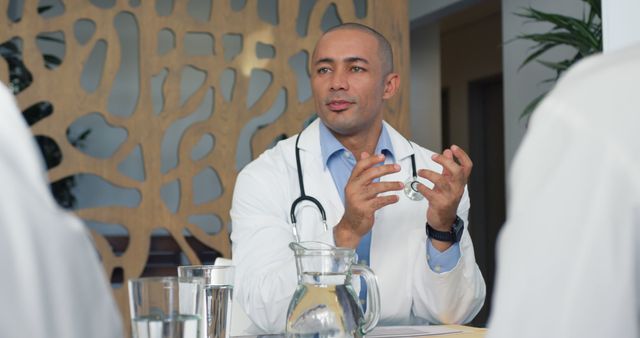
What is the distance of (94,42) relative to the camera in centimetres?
410

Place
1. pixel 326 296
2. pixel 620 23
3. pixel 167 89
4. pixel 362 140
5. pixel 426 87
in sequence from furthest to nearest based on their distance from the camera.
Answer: pixel 426 87, pixel 167 89, pixel 362 140, pixel 620 23, pixel 326 296

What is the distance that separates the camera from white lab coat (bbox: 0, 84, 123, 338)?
1.79 ft

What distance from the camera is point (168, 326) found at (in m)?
1.11

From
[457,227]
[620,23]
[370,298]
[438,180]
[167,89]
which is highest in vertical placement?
[167,89]

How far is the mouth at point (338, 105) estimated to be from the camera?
241cm

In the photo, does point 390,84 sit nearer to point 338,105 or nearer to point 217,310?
point 338,105

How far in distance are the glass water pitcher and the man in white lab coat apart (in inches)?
21.8

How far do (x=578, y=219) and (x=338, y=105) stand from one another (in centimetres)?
185

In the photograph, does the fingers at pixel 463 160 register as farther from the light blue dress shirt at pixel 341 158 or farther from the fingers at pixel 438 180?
the light blue dress shirt at pixel 341 158

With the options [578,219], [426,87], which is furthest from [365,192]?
[426,87]

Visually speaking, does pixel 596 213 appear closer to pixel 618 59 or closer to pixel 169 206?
pixel 618 59

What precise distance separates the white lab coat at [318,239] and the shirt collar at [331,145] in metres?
0.02

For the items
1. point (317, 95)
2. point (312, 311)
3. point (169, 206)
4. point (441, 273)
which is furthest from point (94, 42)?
point (312, 311)

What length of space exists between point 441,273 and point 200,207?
2.25 meters
